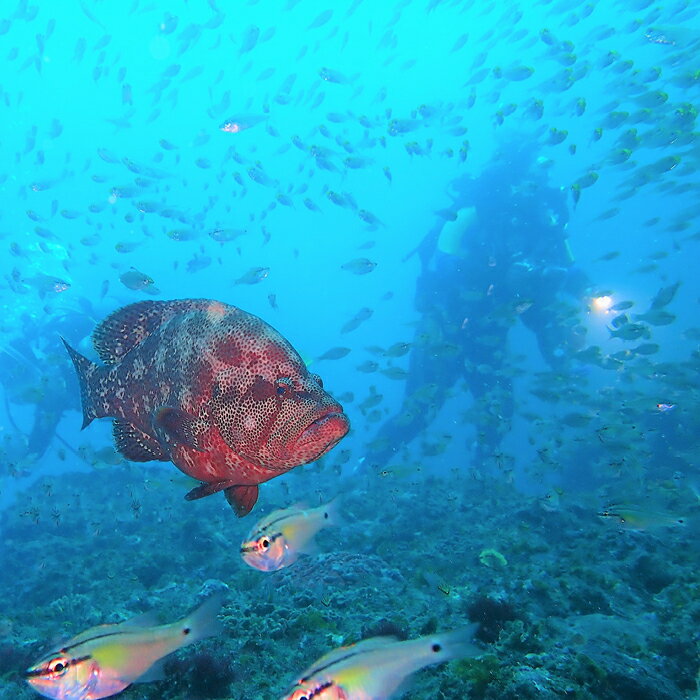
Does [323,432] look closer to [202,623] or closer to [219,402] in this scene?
[219,402]

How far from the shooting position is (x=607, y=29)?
19.0 meters

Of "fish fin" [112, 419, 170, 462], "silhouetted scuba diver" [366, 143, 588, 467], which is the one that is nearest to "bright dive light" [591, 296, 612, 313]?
"silhouetted scuba diver" [366, 143, 588, 467]

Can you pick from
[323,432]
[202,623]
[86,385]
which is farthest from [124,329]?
[202,623]

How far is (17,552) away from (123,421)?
43.0 feet

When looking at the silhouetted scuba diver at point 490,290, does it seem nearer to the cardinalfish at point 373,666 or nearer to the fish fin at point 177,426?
the cardinalfish at point 373,666

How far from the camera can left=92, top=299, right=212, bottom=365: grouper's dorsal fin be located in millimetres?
2582

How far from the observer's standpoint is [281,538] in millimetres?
4469

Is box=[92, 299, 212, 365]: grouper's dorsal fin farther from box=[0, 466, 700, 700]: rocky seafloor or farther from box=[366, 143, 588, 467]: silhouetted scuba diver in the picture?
box=[366, 143, 588, 467]: silhouetted scuba diver

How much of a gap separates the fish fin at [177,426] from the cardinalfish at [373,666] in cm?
155

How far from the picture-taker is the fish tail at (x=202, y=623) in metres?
3.06

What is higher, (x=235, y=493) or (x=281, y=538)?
(x=235, y=493)

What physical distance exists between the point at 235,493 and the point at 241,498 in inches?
1.5

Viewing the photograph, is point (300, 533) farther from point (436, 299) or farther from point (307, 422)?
point (436, 299)

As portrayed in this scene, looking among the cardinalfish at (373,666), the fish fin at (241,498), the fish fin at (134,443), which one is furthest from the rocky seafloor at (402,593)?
the fish fin at (241,498)
